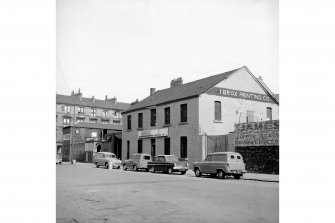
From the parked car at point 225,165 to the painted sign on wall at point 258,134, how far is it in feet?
9.57

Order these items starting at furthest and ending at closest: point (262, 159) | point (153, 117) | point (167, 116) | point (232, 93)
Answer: point (153, 117)
point (167, 116)
point (232, 93)
point (262, 159)

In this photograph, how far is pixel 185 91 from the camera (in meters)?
26.9

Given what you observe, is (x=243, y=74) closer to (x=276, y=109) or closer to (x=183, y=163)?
(x=276, y=109)

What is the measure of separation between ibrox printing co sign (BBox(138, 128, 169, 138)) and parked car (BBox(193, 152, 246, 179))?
9.70 meters

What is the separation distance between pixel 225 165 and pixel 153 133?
13.0m

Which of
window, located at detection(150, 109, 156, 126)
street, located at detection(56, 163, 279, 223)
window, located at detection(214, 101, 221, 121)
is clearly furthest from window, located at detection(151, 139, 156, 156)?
street, located at detection(56, 163, 279, 223)

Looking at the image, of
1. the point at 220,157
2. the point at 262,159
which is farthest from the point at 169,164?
the point at 262,159

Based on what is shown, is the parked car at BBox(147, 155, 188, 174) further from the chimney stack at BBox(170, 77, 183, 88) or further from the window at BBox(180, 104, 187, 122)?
the chimney stack at BBox(170, 77, 183, 88)

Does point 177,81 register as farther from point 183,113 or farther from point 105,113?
Result: point 105,113

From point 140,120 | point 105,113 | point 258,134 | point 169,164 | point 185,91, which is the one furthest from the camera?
point 105,113

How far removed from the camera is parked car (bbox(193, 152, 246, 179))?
16.4 m

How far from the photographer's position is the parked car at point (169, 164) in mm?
20641

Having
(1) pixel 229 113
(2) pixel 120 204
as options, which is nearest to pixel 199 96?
(1) pixel 229 113

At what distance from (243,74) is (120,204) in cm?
1858
